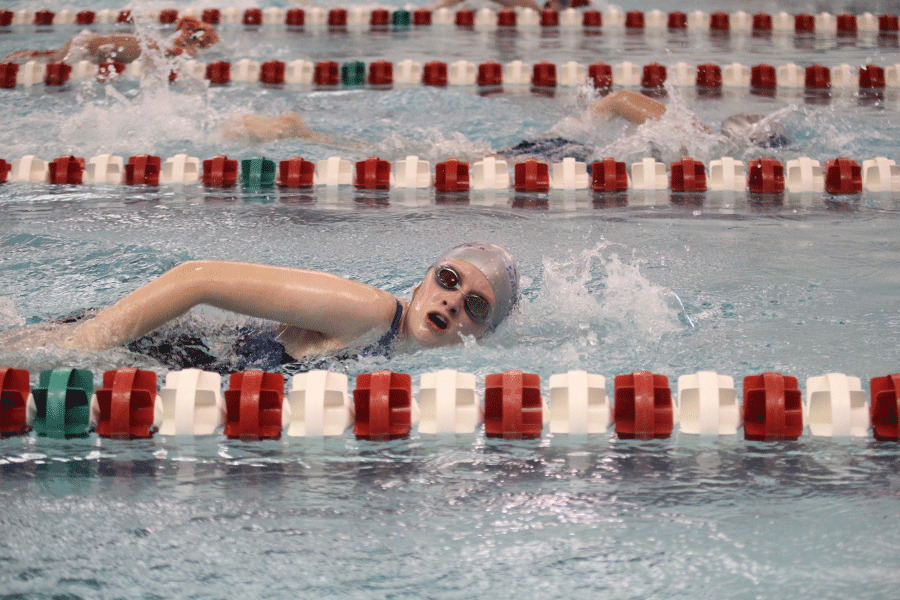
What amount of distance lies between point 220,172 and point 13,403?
2444mm

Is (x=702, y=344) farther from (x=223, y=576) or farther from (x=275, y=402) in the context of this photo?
(x=223, y=576)

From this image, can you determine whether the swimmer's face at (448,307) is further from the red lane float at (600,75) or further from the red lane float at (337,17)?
the red lane float at (337,17)

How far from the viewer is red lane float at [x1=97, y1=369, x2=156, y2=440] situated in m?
2.24

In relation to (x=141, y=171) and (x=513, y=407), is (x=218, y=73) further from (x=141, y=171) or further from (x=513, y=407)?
(x=513, y=407)

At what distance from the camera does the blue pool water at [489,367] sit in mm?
1792

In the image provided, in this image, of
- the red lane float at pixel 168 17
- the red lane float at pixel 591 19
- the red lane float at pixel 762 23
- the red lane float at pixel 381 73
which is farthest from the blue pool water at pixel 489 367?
the red lane float at pixel 591 19

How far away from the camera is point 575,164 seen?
464cm

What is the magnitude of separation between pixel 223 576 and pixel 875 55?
24.2 ft

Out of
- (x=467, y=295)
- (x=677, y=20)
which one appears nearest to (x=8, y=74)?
(x=467, y=295)

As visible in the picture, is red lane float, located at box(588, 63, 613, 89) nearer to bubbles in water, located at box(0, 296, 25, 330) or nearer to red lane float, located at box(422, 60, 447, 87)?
red lane float, located at box(422, 60, 447, 87)

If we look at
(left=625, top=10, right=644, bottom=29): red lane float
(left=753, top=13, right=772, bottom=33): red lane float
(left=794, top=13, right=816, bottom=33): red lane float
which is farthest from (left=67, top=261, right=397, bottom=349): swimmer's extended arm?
(left=794, top=13, right=816, bottom=33): red lane float

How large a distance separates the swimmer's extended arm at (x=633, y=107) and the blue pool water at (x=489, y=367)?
4.9 inches

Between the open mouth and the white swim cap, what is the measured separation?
137 millimetres

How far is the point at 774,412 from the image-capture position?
2.27m
